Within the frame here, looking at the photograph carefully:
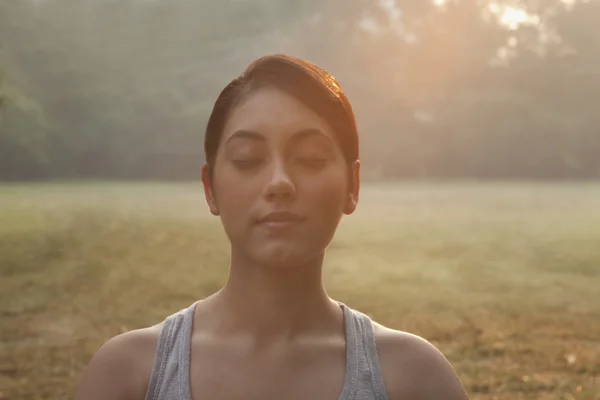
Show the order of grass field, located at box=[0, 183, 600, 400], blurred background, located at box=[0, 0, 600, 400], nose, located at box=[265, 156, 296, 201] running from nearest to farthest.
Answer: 1. nose, located at box=[265, 156, 296, 201]
2. grass field, located at box=[0, 183, 600, 400]
3. blurred background, located at box=[0, 0, 600, 400]

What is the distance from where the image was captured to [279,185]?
88 centimetres

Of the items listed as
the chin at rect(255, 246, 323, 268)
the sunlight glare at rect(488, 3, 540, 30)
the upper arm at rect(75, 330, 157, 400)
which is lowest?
the upper arm at rect(75, 330, 157, 400)

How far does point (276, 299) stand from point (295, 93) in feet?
0.95

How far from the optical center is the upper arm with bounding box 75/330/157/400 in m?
0.93

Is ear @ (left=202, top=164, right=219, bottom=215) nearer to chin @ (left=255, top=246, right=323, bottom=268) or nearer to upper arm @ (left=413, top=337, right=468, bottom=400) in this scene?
chin @ (left=255, top=246, right=323, bottom=268)

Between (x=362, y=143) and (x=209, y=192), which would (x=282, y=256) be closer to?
(x=209, y=192)

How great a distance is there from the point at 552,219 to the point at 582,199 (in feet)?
0.36

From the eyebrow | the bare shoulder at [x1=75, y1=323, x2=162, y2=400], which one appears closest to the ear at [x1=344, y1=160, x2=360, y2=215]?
the eyebrow

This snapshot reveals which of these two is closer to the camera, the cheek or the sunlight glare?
the cheek

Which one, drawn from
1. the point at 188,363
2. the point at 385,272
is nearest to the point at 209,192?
the point at 188,363

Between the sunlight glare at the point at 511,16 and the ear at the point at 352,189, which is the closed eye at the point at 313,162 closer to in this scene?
the ear at the point at 352,189

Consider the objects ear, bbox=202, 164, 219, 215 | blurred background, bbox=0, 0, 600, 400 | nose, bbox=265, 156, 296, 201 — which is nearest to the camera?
nose, bbox=265, 156, 296, 201

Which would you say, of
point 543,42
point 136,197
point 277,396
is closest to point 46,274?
point 136,197

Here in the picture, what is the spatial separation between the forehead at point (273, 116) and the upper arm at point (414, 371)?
1.03 feet
